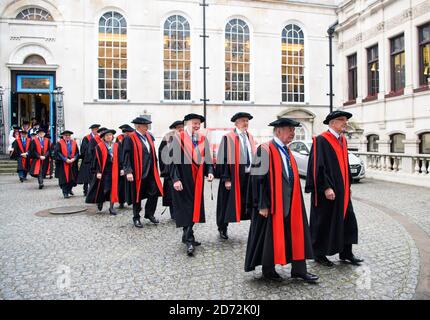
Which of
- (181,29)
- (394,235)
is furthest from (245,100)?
(394,235)

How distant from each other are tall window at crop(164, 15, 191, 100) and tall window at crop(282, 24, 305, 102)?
6.10 meters

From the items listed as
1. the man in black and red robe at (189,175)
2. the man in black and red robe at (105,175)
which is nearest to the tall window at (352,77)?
the man in black and red robe at (105,175)

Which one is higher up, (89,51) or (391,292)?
(89,51)

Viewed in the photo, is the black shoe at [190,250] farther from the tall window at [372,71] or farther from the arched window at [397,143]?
the tall window at [372,71]

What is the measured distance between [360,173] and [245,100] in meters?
9.79

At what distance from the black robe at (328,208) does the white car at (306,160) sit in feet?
27.0

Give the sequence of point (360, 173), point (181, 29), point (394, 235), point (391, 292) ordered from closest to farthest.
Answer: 1. point (391, 292)
2. point (394, 235)
3. point (360, 173)
4. point (181, 29)

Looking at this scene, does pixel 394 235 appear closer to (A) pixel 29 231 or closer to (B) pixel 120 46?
(A) pixel 29 231

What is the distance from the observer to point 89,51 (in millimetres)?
19109

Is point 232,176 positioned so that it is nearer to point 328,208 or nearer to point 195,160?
point 195,160

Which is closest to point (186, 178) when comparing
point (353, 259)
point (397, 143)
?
point (353, 259)

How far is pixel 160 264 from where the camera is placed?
4719 millimetres

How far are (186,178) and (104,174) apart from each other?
12.8 ft

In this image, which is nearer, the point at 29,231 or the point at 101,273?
the point at 101,273
